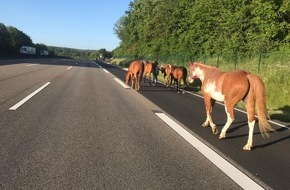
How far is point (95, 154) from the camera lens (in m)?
5.89

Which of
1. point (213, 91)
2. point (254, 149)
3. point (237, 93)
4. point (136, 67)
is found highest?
point (237, 93)

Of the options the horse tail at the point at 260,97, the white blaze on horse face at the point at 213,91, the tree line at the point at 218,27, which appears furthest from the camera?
the tree line at the point at 218,27

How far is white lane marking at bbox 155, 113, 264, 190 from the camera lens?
4895 millimetres

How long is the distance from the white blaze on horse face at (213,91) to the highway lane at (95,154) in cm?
117

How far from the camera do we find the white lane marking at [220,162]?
489cm

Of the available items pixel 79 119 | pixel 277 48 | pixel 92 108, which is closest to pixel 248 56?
pixel 277 48

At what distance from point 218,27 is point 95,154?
32.4 meters

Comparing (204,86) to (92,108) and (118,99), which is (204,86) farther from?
(118,99)

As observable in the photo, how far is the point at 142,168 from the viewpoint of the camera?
5301 millimetres

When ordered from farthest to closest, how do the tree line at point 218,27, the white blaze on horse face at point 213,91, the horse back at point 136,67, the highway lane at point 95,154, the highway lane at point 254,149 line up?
the tree line at point 218,27
the horse back at point 136,67
the white blaze on horse face at point 213,91
the highway lane at point 254,149
the highway lane at point 95,154

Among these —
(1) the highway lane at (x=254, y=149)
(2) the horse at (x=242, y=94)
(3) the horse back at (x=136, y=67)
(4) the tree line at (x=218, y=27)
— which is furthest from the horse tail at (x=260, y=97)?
(4) the tree line at (x=218, y=27)

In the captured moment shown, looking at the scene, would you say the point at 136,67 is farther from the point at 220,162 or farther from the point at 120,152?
the point at 220,162

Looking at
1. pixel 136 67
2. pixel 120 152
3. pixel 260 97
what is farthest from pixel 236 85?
pixel 136 67

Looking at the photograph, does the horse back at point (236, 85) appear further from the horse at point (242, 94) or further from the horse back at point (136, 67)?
the horse back at point (136, 67)
